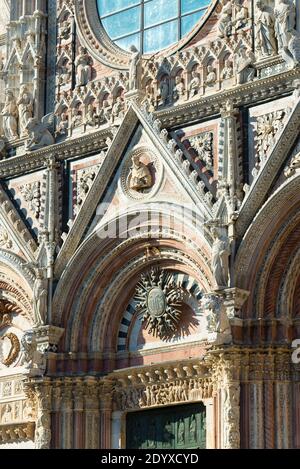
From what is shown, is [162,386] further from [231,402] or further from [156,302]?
[231,402]

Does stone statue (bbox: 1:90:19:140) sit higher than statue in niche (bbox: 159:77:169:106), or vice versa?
stone statue (bbox: 1:90:19:140)

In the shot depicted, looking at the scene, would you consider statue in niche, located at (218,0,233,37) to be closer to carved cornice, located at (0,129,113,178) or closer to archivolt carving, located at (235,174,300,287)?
carved cornice, located at (0,129,113,178)

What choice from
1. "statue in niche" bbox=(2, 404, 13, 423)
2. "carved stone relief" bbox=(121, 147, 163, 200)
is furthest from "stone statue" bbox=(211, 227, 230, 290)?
"statue in niche" bbox=(2, 404, 13, 423)

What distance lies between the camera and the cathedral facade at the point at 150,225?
2139 cm

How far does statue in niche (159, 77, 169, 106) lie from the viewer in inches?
926

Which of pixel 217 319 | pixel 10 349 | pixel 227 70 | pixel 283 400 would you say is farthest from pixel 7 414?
pixel 227 70

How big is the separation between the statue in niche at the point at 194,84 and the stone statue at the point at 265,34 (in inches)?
47.0

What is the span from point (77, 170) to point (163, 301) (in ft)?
9.69

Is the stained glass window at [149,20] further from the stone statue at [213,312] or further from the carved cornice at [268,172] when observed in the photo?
the stone statue at [213,312]

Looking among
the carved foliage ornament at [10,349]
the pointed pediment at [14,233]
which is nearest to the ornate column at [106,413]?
the carved foliage ornament at [10,349]

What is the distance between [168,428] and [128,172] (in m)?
4.05

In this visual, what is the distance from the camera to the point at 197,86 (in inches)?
912

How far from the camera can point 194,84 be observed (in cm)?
2322

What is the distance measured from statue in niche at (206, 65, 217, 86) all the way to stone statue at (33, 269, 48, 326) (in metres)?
4.08
